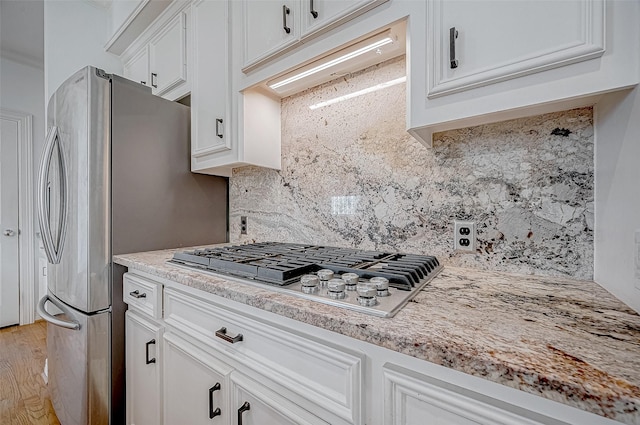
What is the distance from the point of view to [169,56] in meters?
1.87

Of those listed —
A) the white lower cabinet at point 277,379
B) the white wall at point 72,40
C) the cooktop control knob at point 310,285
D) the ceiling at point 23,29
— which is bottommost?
the white lower cabinet at point 277,379

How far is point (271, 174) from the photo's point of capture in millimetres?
1715

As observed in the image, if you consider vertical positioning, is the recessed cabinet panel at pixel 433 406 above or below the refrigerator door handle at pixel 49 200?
below

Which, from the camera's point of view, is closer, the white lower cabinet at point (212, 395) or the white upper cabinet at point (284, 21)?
the white lower cabinet at point (212, 395)

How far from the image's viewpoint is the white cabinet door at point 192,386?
2.84 ft

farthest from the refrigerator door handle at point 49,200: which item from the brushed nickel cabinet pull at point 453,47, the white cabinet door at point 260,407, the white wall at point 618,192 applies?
the white wall at point 618,192

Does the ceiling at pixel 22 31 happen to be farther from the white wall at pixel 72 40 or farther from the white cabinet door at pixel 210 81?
the white cabinet door at pixel 210 81

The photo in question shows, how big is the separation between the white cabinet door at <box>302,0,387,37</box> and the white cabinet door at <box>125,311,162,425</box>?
1302 mm

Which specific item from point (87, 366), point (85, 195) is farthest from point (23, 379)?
point (85, 195)

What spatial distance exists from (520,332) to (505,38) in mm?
711

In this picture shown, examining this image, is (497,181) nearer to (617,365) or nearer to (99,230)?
(617,365)

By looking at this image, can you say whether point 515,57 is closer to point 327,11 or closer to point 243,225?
point 327,11

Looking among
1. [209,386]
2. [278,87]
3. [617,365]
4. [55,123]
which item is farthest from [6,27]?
[617,365]

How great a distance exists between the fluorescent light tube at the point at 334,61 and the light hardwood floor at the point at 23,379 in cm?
226
